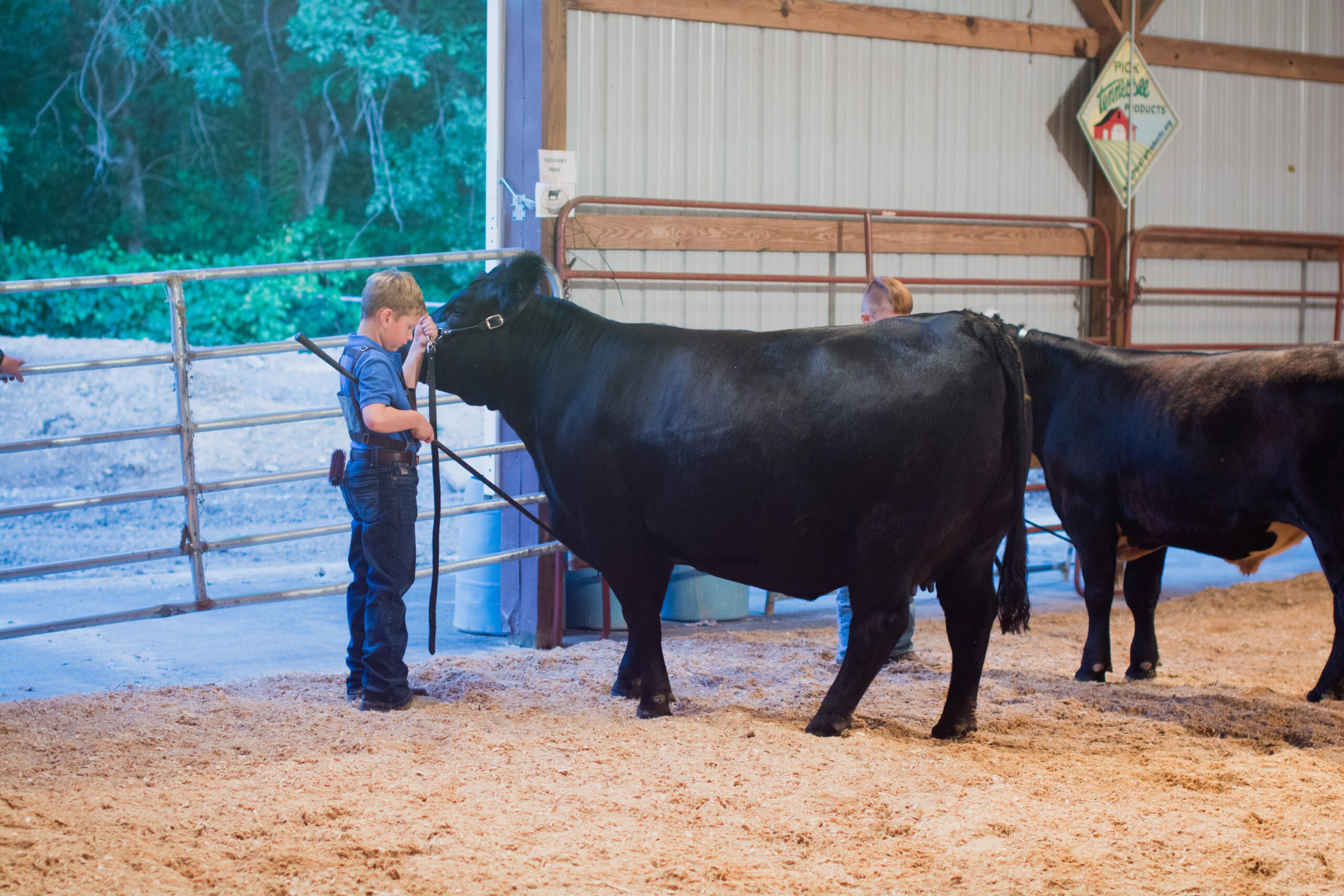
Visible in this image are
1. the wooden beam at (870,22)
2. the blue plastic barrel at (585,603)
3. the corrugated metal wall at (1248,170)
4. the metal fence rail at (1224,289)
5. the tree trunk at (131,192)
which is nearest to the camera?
the blue plastic barrel at (585,603)

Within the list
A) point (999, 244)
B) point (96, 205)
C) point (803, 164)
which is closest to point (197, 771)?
point (803, 164)

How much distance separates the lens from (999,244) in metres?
7.01

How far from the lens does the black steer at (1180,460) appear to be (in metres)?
4.38

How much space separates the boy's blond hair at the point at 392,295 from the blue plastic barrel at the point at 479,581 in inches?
70.5

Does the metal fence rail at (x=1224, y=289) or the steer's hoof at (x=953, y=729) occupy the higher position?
the metal fence rail at (x=1224, y=289)

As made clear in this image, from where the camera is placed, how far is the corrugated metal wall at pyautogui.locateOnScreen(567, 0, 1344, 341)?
596 cm

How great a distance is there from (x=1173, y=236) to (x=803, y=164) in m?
2.71

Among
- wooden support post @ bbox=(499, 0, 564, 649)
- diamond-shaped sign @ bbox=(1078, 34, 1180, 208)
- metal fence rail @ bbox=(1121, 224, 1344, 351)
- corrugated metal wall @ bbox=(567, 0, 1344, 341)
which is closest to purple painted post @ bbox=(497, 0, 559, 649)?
wooden support post @ bbox=(499, 0, 564, 649)

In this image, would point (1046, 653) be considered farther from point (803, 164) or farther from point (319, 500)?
point (319, 500)

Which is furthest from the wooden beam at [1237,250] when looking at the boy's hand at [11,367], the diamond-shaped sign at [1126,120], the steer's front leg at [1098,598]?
the boy's hand at [11,367]

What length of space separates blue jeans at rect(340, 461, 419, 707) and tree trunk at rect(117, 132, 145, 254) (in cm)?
1397

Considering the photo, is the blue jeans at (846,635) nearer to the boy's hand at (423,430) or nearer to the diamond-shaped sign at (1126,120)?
the boy's hand at (423,430)

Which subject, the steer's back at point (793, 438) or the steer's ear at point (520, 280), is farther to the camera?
the steer's ear at point (520, 280)

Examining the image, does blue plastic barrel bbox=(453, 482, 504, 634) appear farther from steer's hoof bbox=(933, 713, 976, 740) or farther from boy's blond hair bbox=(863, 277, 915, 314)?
steer's hoof bbox=(933, 713, 976, 740)
